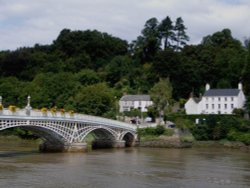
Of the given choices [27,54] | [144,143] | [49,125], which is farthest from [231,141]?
[27,54]

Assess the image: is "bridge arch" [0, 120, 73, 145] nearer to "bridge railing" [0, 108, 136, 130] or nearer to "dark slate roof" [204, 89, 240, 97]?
"bridge railing" [0, 108, 136, 130]

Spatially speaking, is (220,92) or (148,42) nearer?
(220,92)

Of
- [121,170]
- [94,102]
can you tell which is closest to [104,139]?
[94,102]

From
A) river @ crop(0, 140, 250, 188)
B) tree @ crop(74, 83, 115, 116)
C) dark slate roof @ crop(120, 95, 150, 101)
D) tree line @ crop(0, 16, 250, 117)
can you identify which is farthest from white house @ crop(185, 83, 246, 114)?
river @ crop(0, 140, 250, 188)

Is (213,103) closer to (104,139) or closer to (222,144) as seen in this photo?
(222,144)

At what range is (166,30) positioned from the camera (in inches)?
4966

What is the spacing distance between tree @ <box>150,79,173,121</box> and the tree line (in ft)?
24.3

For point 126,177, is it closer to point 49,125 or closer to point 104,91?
A: point 49,125

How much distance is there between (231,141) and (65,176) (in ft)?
134

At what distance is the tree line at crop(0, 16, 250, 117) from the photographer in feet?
325

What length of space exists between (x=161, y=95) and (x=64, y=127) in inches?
1252

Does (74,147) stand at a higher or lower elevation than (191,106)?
lower

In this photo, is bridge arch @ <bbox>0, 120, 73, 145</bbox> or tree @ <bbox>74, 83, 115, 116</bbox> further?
tree @ <bbox>74, 83, 115, 116</bbox>

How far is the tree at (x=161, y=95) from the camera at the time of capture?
87.6 meters
